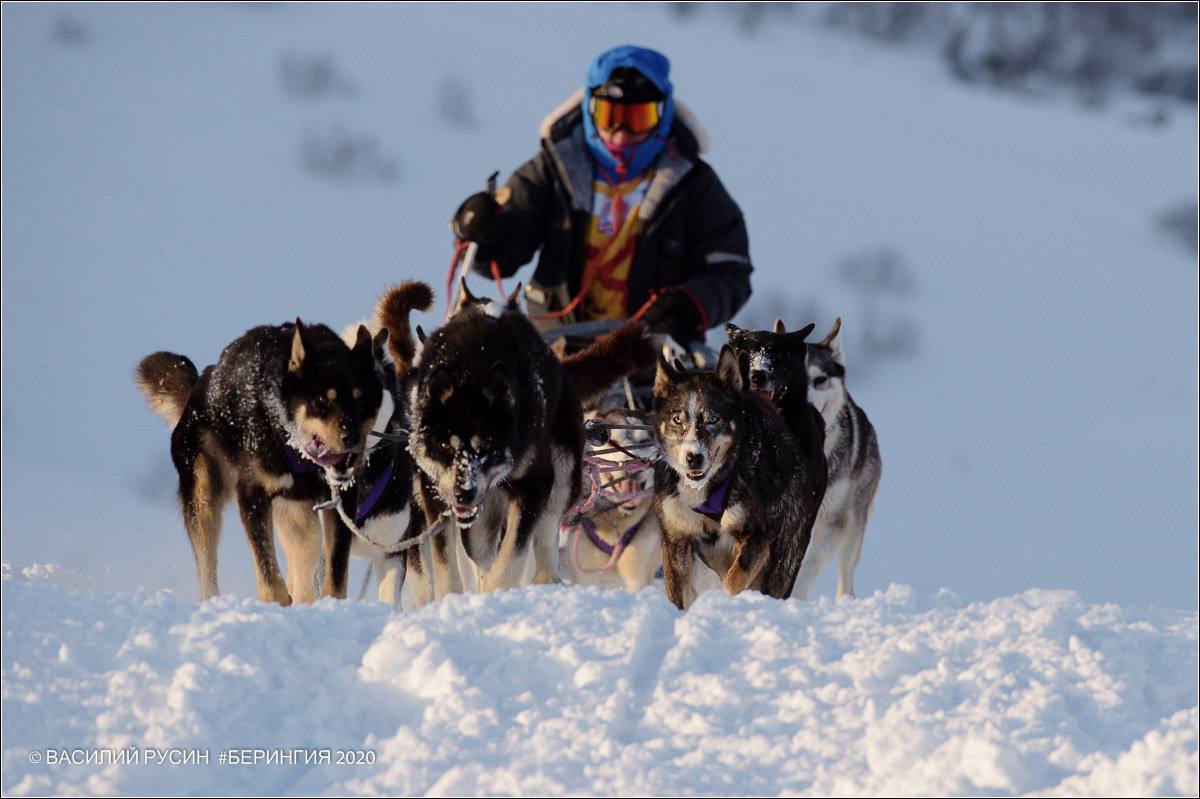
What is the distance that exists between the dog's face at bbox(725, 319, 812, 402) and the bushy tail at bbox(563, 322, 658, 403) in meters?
0.30

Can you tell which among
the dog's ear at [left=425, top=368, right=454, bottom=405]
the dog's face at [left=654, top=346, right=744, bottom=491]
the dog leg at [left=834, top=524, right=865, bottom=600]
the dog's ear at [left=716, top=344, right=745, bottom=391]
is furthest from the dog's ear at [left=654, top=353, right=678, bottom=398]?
the dog leg at [left=834, top=524, right=865, bottom=600]

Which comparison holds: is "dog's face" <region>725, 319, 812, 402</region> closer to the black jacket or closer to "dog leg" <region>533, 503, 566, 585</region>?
the black jacket

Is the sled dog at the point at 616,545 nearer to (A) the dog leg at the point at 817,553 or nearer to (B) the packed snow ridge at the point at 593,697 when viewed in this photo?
(A) the dog leg at the point at 817,553

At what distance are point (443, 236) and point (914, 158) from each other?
6.60 metres

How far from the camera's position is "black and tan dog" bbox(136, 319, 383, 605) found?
4582 millimetres

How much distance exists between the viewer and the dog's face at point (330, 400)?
454 cm

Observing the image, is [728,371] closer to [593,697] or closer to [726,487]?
[726,487]

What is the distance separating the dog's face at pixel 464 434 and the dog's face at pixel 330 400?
0.15 meters

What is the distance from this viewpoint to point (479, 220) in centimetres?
642

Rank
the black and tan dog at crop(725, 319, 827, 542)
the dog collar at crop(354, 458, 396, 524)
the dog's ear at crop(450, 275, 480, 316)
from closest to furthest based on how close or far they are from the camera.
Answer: the dog collar at crop(354, 458, 396, 524), the dog's ear at crop(450, 275, 480, 316), the black and tan dog at crop(725, 319, 827, 542)

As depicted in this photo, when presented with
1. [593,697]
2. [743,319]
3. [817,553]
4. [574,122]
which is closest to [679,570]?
[817,553]

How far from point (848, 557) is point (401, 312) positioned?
7.57 feet

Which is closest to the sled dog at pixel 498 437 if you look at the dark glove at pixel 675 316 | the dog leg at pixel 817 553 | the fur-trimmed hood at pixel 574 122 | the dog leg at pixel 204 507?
the dog leg at pixel 204 507

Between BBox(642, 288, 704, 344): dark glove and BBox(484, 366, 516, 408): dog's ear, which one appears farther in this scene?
BBox(642, 288, 704, 344): dark glove
